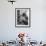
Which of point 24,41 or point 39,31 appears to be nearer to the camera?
point 24,41

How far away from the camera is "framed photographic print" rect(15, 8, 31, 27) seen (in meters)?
5.27

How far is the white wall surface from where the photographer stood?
17.2 feet

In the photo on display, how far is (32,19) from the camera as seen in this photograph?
5262 mm

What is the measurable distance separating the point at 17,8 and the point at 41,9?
0.92 metres

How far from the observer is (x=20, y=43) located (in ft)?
11.8

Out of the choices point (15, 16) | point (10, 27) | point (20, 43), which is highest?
point (15, 16)

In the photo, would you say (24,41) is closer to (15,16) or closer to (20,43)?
(20,43)

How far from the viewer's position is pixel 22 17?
17.4 ft

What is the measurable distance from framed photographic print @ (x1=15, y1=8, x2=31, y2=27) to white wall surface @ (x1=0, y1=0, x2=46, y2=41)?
12 cm

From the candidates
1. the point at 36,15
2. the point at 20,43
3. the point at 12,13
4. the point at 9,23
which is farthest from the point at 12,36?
the point at 20,43

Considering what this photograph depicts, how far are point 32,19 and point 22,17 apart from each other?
0.39 m

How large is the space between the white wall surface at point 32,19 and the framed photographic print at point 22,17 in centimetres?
12

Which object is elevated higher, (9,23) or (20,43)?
(9,23)

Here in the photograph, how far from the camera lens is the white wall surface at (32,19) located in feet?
17.2
